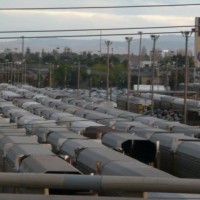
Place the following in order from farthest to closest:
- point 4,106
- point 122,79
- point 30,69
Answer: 1. point 30,69
2. point 122,79
3. point 4,106

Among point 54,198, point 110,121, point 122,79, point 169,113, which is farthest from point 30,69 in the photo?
point 54,198

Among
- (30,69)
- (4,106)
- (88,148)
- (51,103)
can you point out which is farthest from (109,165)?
(30,69)

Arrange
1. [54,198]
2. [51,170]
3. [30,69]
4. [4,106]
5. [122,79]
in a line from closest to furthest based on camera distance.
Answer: [54,198]
[51,170]
[4,106]
[122,79]
[30,69]

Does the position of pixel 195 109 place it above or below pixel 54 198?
below

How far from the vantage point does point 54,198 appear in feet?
12.4

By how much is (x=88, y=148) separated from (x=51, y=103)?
28.2 m

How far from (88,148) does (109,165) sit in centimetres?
294

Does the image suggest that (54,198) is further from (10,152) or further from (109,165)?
(10,152)

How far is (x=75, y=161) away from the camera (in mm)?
14648

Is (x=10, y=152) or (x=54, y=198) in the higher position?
(x=54, y=198)

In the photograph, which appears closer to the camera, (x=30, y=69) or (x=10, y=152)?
(x=10, y=152)

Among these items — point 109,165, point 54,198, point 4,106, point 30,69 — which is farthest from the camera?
point 30,69

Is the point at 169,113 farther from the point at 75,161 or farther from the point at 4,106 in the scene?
the point at 75,161

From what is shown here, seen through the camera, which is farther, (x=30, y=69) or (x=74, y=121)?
(x=30, y=69)
